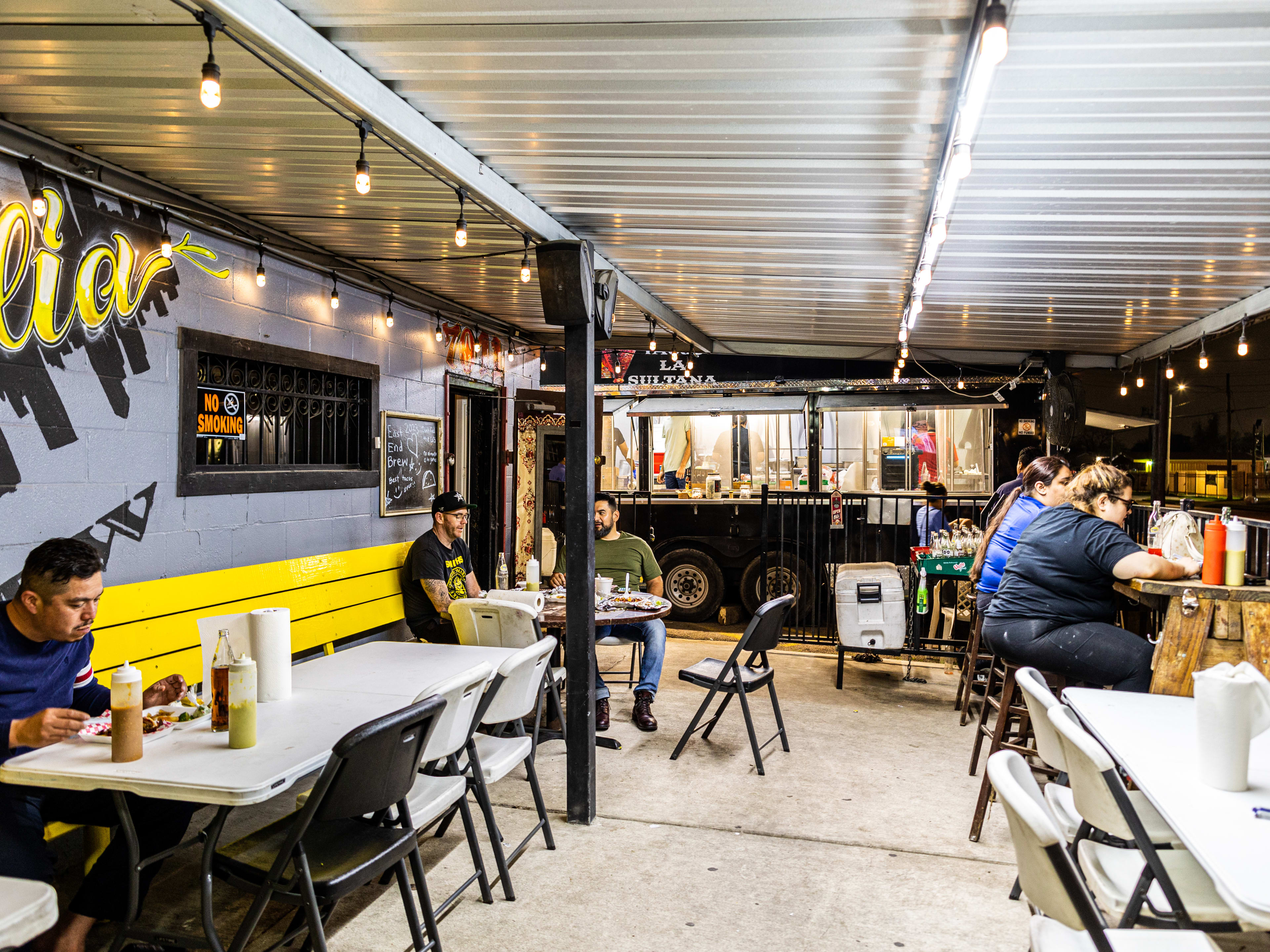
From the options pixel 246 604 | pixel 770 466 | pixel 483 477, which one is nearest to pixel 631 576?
pixel 246 604

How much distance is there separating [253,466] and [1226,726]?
4.85 m

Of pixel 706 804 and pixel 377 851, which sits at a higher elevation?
pixel 377 851

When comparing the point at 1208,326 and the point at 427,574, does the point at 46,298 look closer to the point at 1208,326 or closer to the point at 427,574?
the point at 427,574

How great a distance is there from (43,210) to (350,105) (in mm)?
1812

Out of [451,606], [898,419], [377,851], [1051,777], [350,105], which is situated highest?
[350,105]

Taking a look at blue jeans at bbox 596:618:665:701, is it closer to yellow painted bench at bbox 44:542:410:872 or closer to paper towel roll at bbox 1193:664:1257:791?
yellow painted bench at bbox 44:542:410:872

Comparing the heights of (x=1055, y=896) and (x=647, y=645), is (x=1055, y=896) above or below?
above

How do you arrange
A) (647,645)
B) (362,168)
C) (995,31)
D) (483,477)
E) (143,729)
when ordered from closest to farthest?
(995,31) < (143,729) < (362,168) < (647,645) < (483,477)

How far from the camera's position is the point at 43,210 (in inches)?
142

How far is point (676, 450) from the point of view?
10.2 m

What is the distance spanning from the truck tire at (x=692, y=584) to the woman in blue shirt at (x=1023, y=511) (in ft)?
13.3

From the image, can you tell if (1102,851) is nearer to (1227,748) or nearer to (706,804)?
(1227,748)

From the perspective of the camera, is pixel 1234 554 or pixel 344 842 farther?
pixel 1234 554

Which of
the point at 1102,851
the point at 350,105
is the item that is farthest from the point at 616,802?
the point at 350,105
